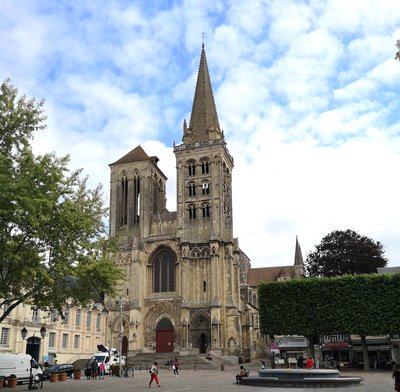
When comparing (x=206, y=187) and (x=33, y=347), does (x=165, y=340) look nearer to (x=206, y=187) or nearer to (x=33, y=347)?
(x=33, y=347)

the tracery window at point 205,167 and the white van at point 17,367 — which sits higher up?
the tracery window at point 205,167

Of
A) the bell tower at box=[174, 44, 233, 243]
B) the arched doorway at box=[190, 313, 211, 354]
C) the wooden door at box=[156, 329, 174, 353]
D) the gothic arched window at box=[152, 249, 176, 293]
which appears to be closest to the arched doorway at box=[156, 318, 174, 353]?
the wooden door at box=[156, 329, 174, 353]

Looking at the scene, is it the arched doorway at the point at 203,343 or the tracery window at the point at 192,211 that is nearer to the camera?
the arched doorway at the point at 203,343

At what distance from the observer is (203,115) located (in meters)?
59.1

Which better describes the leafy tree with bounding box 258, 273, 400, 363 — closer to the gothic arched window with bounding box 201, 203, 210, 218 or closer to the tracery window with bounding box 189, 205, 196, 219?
the gothic arched window with bounding box 201, 203, 210, 218

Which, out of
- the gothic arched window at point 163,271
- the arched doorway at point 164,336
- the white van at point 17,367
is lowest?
the white van at point 17,367

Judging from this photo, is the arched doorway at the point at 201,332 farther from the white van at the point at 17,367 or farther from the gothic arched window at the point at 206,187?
the white van at the point at 17,367

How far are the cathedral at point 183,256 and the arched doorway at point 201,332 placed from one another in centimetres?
10

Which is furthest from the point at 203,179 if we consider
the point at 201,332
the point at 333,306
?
the point at 333,306

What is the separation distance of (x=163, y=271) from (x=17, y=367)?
2711 centimetres

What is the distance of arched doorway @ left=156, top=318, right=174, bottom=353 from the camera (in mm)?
50406

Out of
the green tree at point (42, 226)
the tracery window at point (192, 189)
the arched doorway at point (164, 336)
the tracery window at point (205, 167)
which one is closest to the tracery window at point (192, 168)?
the tracery window at point (205, 167)

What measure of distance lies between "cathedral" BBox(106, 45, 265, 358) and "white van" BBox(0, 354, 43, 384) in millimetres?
22019

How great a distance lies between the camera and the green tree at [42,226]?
16375mm
